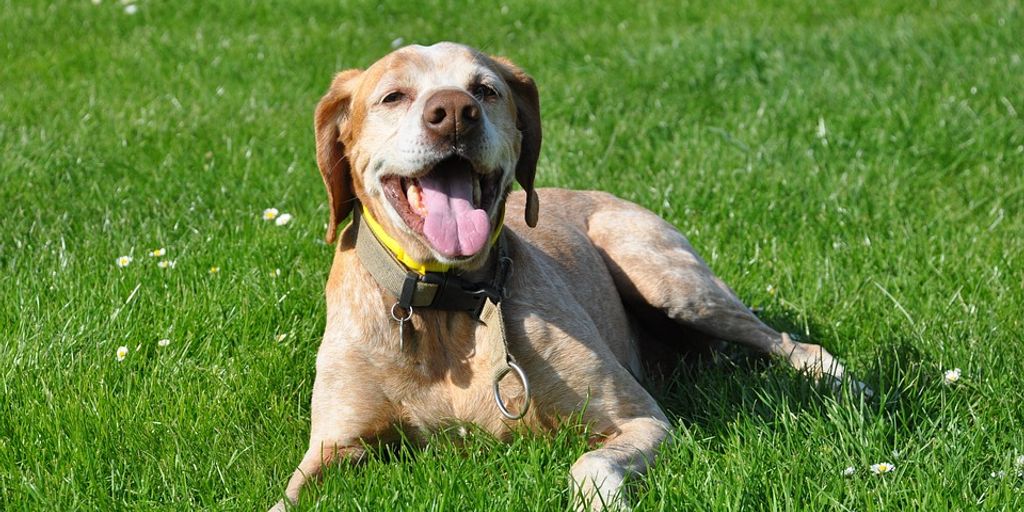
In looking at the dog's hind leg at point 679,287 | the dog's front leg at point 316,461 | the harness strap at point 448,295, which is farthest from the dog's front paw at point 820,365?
the dog's front leg at point 316,461

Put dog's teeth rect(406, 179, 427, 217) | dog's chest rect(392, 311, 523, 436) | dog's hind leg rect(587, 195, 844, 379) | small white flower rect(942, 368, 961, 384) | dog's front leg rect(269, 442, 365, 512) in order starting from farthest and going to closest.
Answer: dog's hind leg rect(587, 195, 844, 379) → small white flower rect(942, 368, 961, 384) → dog's chest rect(392, 311, 523, 436) → dog's teeth rect(406, 179, 427, 217) → dog's front leg rect(269, 442, 365, 512)

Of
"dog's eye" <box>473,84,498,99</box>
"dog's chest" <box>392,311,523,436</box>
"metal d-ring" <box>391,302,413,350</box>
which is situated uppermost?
"dog's eye" <box>473,84,498,99</box>

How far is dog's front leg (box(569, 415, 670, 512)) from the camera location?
3336 mm

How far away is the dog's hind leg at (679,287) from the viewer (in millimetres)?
4922

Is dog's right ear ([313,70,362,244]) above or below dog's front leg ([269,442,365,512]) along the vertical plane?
above

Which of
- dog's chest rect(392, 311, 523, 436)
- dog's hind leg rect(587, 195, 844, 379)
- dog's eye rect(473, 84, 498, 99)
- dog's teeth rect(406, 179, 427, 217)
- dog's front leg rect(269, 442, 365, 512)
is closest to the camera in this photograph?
dog's front leg rect(269, 442, 365, 512)

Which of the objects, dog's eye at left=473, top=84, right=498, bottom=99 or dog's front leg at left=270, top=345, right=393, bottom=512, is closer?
dog's front leg at left=270, top=345, right=393, bottom=512

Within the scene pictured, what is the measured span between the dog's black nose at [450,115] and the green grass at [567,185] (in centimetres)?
95

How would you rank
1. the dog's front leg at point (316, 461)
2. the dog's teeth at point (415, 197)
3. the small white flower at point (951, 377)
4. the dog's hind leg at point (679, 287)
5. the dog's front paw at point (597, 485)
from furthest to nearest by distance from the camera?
the dog's hind leg at point (679, 287) → the small white flower at point (951, 377) → the dog's teeth at point (415, 197) → the dog's front leg at point (316, 461) → the dog's front paw at point (597, 485)

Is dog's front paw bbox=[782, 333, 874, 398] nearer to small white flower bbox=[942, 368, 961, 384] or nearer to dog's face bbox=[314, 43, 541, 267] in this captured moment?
small white flower bbox=[942, 368, 961, 384]

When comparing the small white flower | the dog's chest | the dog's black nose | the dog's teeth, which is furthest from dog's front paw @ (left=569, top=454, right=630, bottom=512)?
the small white flower

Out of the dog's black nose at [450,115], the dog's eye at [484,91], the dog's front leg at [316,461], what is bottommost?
the dog's front leg at [316,461]

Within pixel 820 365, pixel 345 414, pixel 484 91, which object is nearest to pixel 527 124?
pixel 484 91

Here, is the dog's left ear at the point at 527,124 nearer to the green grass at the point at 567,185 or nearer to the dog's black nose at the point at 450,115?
the dog's black nose at the point at 450,115
